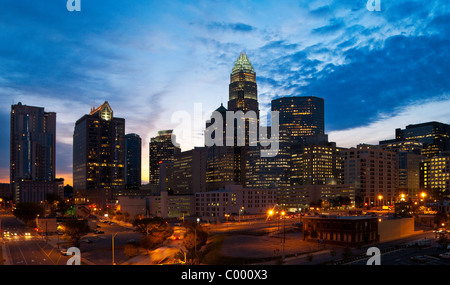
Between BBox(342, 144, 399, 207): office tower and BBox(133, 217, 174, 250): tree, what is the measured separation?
122291mm

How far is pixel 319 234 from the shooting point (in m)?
60.5

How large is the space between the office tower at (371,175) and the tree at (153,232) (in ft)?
401

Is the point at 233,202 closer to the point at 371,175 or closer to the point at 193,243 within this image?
the point at 193,243

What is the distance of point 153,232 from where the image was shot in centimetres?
5794

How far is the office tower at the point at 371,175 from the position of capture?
170 meters

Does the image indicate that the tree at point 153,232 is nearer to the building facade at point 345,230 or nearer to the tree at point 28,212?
the building facade at point 345,230

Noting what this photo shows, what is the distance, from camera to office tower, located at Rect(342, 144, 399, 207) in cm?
16975

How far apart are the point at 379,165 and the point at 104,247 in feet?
476

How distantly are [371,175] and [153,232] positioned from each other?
13625cm

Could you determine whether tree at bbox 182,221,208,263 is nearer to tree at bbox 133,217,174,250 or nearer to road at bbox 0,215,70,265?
tree at bbox 133,217,174,250

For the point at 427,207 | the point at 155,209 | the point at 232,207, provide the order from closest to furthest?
the point at 427,207
the point at 232,207
the point at 155,209

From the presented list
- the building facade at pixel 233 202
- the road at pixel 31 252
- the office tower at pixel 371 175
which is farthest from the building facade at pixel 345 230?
the office tower at pixel 371 175
